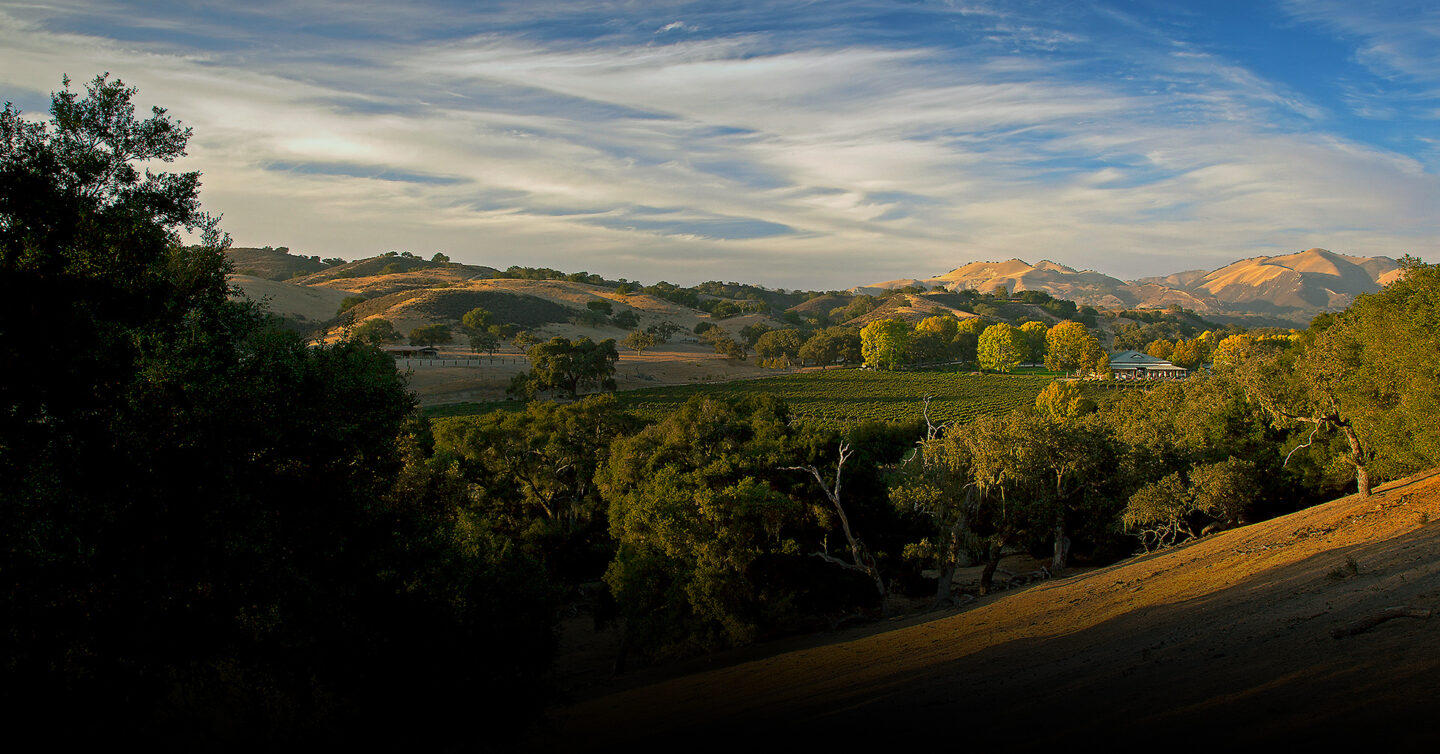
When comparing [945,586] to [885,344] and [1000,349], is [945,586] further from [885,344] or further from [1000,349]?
[1000,349]

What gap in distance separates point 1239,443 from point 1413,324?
11.1 meters

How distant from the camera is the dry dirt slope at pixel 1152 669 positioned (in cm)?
752

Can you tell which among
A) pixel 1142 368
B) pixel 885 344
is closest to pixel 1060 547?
pixel 885 344

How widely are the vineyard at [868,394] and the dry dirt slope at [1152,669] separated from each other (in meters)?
46.4

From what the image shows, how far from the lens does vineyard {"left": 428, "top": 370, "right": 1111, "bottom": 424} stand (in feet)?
237

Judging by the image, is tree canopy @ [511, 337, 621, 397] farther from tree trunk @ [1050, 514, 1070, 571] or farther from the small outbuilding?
the small outbuilding

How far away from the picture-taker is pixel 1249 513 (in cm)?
3069

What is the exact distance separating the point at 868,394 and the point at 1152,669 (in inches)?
3334

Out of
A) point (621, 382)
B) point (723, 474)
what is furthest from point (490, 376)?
point (723, 474)

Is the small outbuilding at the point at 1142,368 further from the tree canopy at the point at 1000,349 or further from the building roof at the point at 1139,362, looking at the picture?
the tree canopy at the point at 1000,349

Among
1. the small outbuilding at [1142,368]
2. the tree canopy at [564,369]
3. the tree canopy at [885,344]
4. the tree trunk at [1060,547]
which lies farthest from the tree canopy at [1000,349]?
the tree trunk at [1060,547]

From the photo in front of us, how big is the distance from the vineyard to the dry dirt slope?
46379mm

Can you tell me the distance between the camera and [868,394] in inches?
3688

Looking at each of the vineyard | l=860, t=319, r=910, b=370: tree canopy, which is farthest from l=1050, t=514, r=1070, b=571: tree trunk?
l=860, t=319, r=910, b=370: tree canopy
